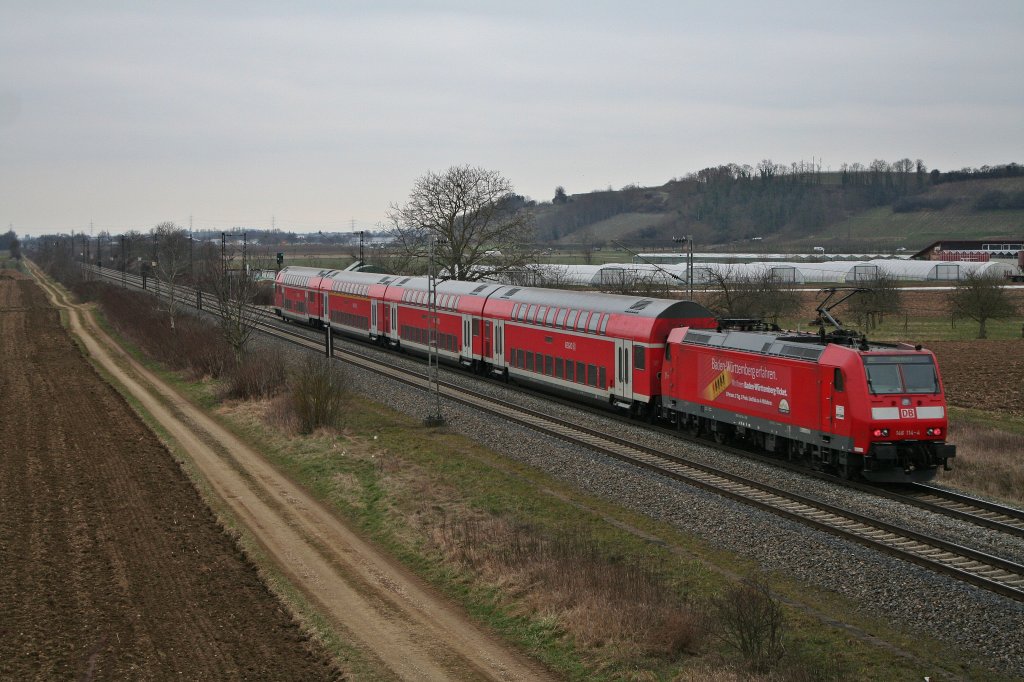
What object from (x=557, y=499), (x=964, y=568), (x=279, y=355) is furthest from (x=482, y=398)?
(x=964, y=568)

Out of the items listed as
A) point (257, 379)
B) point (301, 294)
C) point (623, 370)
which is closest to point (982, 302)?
point (623, 370)

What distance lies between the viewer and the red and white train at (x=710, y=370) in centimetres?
2353

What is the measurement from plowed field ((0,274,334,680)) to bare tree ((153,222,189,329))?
106ft

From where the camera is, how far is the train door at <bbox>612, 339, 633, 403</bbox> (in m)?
33.6

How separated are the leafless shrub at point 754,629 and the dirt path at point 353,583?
272 cm

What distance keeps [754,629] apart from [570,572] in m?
4.34

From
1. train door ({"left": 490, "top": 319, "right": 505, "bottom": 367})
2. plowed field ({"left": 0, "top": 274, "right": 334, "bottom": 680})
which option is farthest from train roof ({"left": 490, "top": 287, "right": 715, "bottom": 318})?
plowed field ({"left": 0, "top": 274, "right": 334, "bottom": 680})

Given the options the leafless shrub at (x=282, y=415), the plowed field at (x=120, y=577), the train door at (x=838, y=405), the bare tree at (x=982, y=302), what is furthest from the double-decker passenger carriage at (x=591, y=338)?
the bare tree at (x=982, y=302)

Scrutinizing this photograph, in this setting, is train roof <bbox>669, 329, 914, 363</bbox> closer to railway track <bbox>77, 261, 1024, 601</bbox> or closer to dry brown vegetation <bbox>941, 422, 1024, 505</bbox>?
railway track <bbox>77, 261, 1024, 601</bbox>

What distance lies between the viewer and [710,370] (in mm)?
29234

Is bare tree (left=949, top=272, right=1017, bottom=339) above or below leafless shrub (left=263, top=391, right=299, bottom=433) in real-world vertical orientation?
above

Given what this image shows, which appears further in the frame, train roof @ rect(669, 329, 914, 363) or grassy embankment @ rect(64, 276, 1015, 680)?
train roof @ rect(669, 329, 914, 363)

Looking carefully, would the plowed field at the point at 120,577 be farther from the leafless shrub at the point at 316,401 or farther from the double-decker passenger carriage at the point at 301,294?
the double-decker passenger carriage at the point at 301,294

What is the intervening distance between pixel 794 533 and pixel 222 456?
18.3 meters
